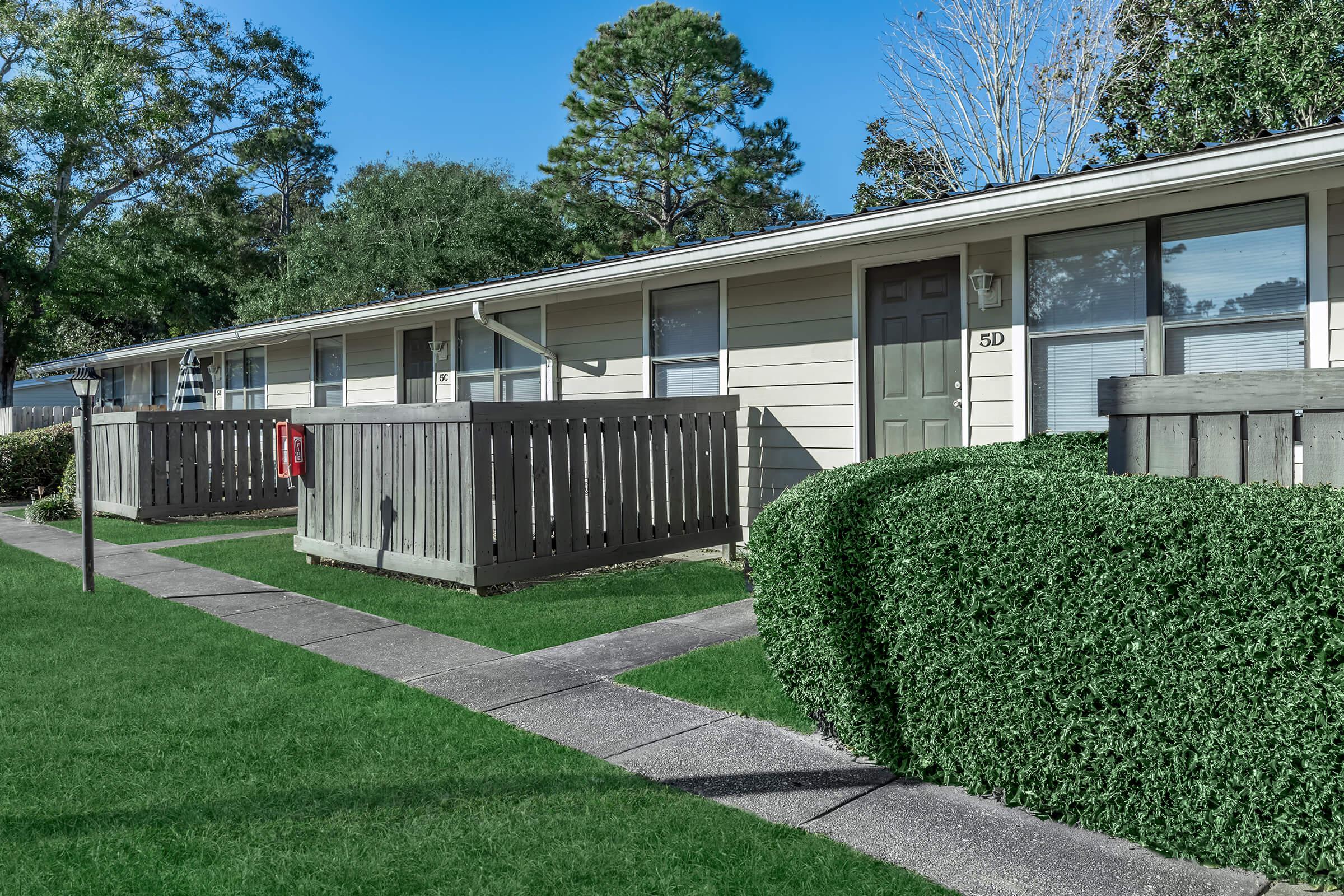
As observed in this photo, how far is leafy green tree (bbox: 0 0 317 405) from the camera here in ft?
73.5

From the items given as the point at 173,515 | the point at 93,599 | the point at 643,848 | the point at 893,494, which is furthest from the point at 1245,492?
the point at 173,515

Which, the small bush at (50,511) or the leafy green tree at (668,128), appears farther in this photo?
the leafy green tree at (668,128)

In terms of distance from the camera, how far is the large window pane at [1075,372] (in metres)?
5.98

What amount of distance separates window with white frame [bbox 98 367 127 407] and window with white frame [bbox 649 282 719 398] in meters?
15.0

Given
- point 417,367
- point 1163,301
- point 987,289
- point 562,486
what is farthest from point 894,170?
point 562,486

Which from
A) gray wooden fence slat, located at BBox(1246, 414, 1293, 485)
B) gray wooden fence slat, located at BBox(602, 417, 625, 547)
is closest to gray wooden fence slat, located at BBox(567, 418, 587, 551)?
gray wooden fence slat, located at BBox(602, 417, 625, 547)

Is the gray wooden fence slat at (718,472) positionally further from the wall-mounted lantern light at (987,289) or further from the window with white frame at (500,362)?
the window with white frame at (500,362)

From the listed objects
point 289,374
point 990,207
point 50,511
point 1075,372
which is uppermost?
point 990,207

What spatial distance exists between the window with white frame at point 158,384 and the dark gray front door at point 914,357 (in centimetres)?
1492

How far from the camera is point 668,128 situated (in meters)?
25.2

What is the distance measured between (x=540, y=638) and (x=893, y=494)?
2563 mm

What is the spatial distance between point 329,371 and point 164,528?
11.6 ft

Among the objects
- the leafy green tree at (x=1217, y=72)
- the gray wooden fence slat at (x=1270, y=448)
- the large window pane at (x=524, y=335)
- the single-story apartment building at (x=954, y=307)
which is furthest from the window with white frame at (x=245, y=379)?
the gray wooden fence slat at (x=1270, y=448)

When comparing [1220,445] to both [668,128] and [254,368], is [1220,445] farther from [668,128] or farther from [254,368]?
[668,128]
